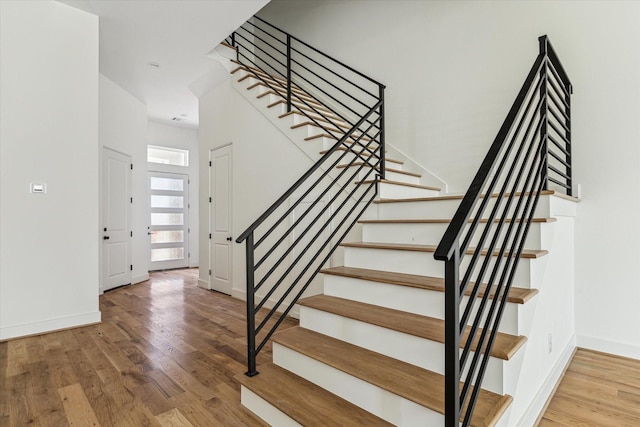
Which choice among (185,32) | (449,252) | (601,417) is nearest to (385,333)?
(449,252)

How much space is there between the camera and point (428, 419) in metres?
1.41

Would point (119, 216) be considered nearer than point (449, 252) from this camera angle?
No

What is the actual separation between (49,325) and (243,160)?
110 inches

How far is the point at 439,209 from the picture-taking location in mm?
2629

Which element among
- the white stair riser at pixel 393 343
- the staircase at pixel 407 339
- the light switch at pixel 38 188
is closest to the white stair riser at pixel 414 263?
the staircase at pixel 407 339

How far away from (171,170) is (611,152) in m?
7.71

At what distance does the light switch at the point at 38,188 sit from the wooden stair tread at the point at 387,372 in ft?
9.78

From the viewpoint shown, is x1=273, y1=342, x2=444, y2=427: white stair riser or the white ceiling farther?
the white ceiling

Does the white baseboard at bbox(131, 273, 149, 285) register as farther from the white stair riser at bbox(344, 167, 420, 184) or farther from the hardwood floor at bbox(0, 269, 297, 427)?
the white stair riser at bbox(344, 167, 420, 184)

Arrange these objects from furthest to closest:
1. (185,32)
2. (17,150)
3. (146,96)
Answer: (146,96) < (185,32) < (17,150)

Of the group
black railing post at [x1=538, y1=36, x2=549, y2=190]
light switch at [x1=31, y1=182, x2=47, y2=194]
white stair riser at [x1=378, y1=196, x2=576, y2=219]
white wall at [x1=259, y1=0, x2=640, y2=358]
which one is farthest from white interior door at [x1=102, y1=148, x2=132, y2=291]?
black railing post at [x1=538, y1=36, x2=549, y2=190]

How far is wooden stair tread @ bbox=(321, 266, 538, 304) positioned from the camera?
166cm

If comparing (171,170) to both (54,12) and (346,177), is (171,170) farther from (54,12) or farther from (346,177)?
(346,177)

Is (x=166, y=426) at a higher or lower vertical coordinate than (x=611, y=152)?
lower
